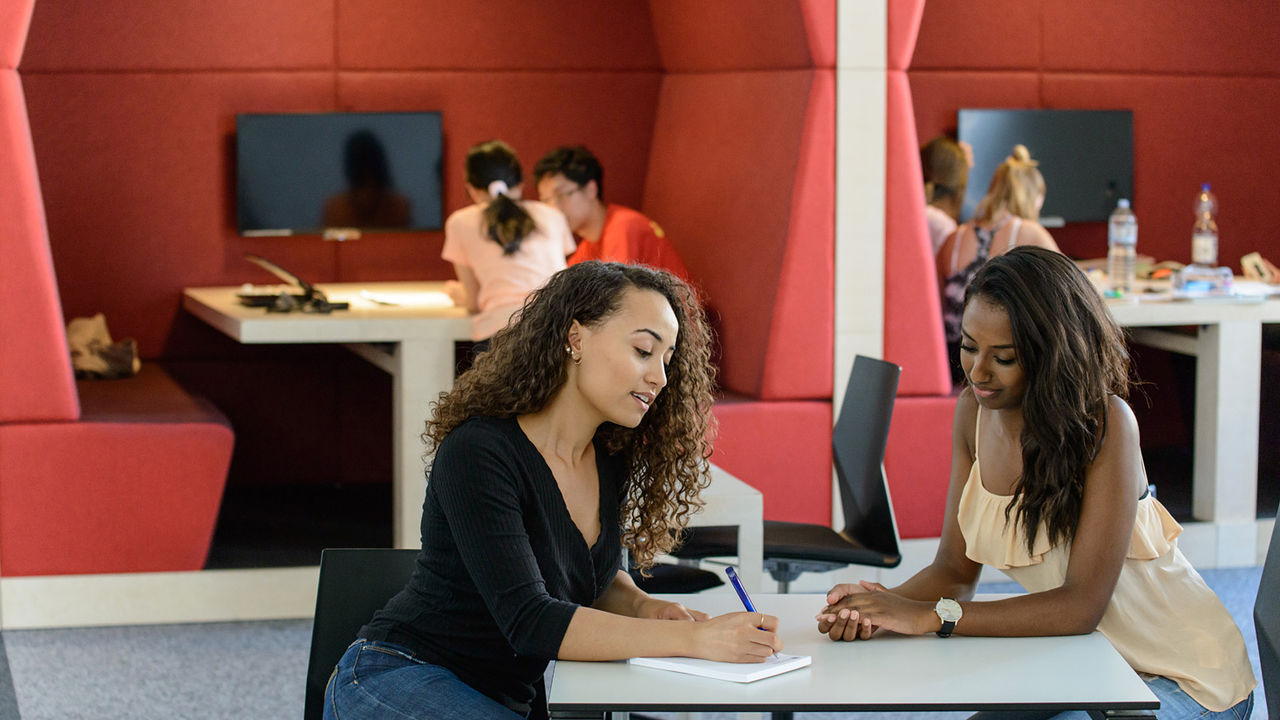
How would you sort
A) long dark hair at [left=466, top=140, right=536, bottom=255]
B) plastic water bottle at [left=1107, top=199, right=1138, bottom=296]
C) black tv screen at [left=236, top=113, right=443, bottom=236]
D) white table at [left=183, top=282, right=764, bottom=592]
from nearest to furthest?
white table at [left=183, top=282, right=764, bottom=592] < long dark hair at [left=466, top=140, right=536, bottom=255] < plastic water bottle at [left=1107, top=199, right=1138, bottom=296] < black tv screen at [left=236, top=113, right=443, bottom=236]

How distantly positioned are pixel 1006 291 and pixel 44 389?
3.17 m

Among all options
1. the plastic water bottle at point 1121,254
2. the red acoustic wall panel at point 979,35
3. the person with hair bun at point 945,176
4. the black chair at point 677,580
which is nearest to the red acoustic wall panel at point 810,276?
the plastic water bottle at point 1121,254

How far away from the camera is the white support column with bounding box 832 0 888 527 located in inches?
185

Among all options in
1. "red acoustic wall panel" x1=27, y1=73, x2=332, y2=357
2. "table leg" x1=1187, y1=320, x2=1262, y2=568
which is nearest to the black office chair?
"table leg" x1=1187, y1=320, x2=1262, y2=568

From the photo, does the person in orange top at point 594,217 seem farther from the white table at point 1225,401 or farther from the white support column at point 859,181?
the white table at point 1225,401

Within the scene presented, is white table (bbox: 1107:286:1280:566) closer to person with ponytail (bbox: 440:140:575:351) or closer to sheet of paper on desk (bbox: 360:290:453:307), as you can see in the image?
person with ponytail (bbox: 440:140:575:351)

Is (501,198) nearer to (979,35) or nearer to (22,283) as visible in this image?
(22,283)

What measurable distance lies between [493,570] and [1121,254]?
13.3 ft

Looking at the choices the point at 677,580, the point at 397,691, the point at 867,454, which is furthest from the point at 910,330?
the point at 397,691

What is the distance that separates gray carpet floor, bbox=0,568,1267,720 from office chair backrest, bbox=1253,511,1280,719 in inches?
50.6

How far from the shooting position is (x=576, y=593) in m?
2.23

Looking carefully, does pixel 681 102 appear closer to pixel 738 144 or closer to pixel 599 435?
pixel 738 144

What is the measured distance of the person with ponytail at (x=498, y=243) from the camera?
15.6 feet

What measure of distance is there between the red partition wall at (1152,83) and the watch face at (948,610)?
179 inches
